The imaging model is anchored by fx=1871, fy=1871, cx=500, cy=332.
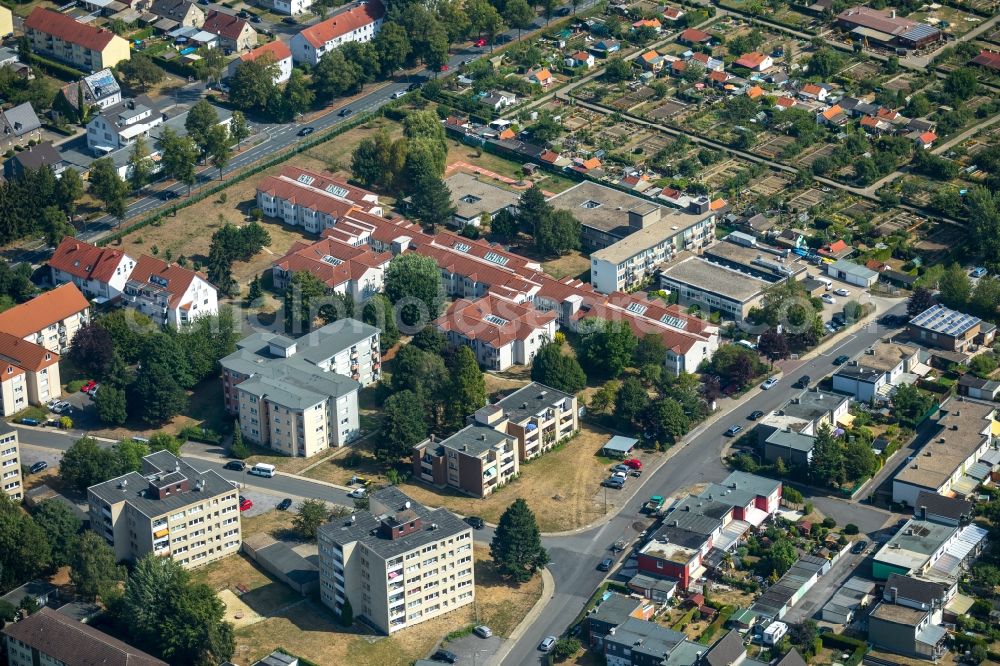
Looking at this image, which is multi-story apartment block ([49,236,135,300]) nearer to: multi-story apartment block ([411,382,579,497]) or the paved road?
multi-story apartment block ([411,382,579,497])

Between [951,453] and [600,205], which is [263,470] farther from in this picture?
[951,453]

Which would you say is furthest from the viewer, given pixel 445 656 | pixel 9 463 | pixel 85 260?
pixel 85 260

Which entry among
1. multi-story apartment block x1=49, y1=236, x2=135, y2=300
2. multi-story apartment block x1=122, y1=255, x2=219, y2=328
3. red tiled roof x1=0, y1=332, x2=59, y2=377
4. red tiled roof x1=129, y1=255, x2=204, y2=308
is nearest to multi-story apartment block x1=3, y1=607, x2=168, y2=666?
red tiled roof x1=0, y1=332, x2=59, y2=377

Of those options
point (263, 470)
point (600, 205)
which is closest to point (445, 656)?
point (263, 470)

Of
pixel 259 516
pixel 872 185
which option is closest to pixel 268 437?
pixel 259 516

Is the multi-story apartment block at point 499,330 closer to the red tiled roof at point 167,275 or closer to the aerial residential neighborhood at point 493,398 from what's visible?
the aerial residential neighborhood at point 493,398

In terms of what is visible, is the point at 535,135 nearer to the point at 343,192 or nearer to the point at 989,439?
the point at 343,192
